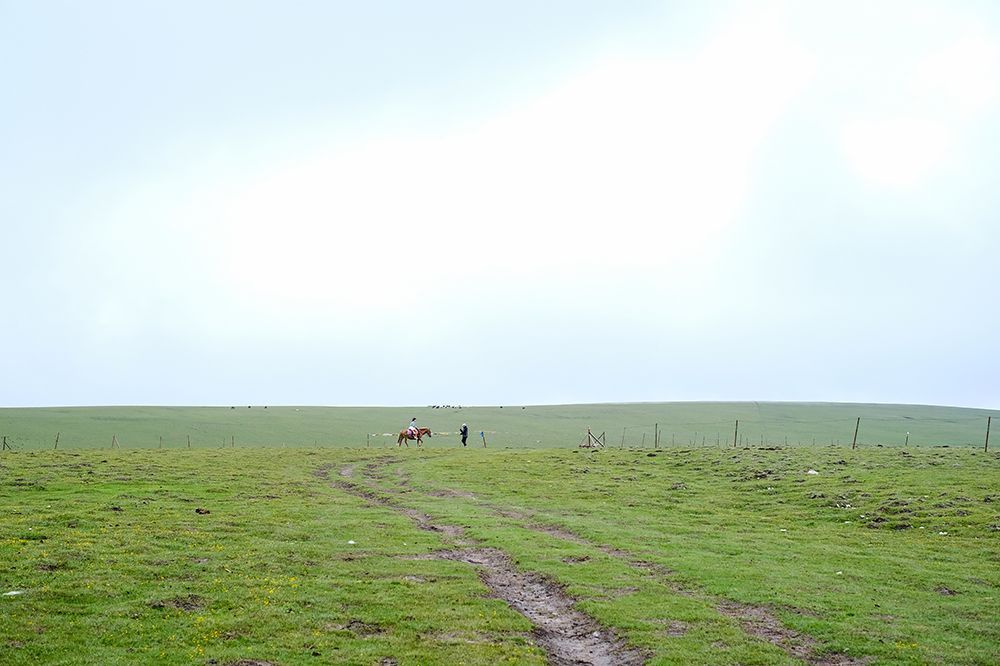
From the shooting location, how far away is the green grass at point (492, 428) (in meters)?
93.2

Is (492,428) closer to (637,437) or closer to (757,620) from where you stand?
(637,437)

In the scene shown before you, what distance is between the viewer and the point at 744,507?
38188 mm

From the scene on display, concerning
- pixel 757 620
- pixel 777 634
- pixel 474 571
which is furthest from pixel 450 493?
pixel 777 634

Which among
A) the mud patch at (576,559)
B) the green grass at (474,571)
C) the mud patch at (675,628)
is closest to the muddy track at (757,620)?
the green grass at (474,571)

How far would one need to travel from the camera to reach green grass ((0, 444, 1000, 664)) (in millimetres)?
16328

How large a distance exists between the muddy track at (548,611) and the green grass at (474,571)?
1.51ft

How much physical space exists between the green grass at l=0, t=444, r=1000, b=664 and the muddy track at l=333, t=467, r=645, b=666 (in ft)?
1.51

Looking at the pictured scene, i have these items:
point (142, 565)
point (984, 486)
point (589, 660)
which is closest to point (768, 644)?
point (589, 660)

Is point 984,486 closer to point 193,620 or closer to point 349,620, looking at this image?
point 349,620

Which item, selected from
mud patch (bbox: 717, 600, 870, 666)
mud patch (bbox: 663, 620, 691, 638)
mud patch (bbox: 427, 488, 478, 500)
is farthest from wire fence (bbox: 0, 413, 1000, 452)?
mud patch (bbox: 663, 620, 691, 638)

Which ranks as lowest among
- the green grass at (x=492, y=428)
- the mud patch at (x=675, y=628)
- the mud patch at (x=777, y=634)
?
the green grass at (x=492, y=428)

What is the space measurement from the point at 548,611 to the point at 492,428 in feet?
327

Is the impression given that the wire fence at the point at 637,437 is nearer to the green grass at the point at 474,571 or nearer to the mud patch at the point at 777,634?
the green grass at the point at 474,571

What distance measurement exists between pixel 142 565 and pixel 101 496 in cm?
1760
